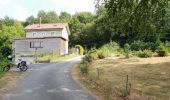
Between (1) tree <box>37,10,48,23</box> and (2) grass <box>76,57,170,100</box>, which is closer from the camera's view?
(2) grass <box>76,57,170,100</box>

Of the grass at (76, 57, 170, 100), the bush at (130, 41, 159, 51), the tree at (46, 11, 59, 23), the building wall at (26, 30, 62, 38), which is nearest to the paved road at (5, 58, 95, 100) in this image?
the grass at (76, 57, 170, 100)

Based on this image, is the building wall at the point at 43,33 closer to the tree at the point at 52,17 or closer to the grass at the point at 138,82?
the grass at the point at 138,82

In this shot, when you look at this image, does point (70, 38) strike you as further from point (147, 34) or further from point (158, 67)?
point (147, 34)

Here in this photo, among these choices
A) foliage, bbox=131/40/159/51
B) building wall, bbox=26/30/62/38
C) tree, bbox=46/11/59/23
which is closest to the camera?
foliage, bbox=131/40/159/51

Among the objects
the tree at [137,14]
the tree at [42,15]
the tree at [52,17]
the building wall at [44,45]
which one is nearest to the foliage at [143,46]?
the building wall at [44,45]

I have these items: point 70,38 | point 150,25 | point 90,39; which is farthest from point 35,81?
point 70,38

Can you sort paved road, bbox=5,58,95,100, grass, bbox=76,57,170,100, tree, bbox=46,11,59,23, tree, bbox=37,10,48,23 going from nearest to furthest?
1. paved road, bbox=5,58,95,100
2. grass, bbox=76,57,170,100
3. tree, bbox=46,11,59,23
4. tree, bbox=37,10,48,23

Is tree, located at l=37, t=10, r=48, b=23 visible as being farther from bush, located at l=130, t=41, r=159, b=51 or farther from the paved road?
→ the paved road

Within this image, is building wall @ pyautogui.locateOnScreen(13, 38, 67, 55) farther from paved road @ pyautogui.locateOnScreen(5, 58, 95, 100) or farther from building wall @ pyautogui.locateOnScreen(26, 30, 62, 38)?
paved road @ pyautogui.locateOnScreen(5, 58, 95, 100)

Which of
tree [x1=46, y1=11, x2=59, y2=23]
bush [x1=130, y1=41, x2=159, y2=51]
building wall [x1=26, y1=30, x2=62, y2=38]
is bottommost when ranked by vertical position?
bush [x1=130, y1=41, x2=159, y2=51]

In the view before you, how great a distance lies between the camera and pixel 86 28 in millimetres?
85312

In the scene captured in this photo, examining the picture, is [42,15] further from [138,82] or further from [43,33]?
[138,82]

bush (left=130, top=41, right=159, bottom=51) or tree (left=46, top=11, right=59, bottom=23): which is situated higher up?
tree (left=46, top=11, right=59, bottom=23)

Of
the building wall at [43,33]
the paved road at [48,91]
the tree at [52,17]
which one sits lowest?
the paved road at [48,91]
